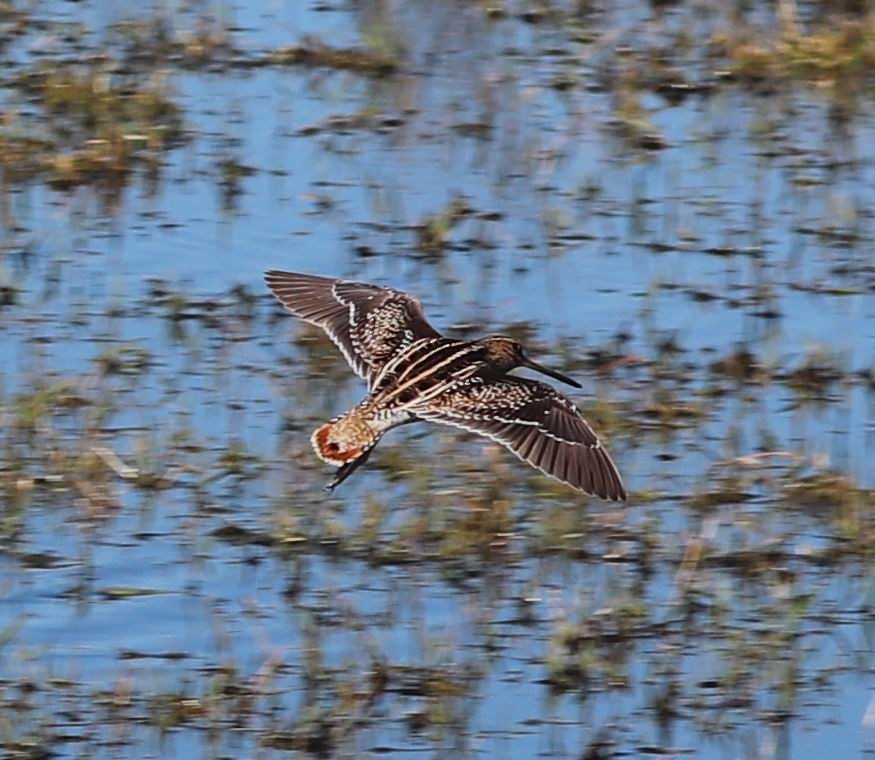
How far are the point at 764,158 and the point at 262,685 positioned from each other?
168 inches

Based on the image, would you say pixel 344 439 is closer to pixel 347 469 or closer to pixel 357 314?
pixel 347 469

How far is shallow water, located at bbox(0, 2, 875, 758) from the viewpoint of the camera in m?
5.73

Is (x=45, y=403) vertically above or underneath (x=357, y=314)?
underneath

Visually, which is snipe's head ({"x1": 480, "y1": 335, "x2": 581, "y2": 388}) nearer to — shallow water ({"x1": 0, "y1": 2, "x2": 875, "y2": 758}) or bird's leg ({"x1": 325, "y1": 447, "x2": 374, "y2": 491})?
shallow water ({"x1": 0, "y1": 2, "x2": 875, "y2": 758})

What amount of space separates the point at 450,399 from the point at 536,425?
0.72 feet

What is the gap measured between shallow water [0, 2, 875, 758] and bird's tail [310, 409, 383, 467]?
0.21 m

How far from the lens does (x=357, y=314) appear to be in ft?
23.7

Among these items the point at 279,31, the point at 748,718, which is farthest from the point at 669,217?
the point at 748,718

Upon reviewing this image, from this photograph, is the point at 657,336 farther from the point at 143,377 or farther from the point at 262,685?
the point at 262,685

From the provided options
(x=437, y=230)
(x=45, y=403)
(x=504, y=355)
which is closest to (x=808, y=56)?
(x=437, y=230)

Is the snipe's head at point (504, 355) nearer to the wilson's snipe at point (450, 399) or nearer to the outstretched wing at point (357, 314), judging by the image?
the wilson's snipe at point (450, 399)

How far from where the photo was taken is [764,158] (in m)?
9.39

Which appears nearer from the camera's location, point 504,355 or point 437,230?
point 504,355

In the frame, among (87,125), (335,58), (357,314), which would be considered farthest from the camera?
(335,58)
